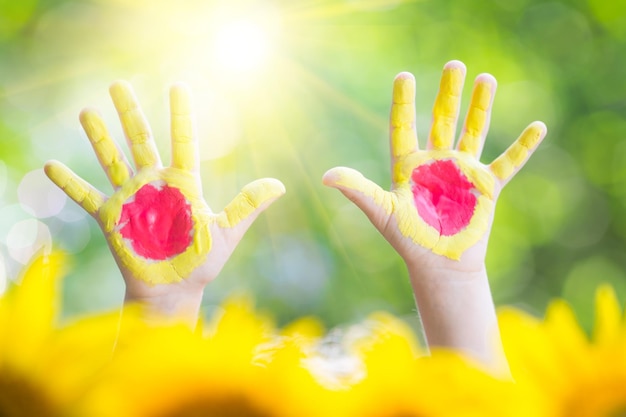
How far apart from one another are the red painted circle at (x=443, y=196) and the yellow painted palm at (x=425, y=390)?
0.47m

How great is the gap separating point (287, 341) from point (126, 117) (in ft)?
1.78

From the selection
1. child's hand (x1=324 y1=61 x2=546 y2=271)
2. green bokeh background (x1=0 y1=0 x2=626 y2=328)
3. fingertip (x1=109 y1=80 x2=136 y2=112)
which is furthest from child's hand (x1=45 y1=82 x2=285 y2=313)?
green bokeh background (x1=0 y1=0 x2=626 y2=328)

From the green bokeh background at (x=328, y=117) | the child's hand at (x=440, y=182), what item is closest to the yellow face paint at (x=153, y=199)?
the child's hand at (x=440, y=182)

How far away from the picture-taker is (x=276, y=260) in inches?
114

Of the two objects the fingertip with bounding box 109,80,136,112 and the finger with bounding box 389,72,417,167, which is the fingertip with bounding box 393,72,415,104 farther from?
the fingertip with bounding box 109,80,136,112

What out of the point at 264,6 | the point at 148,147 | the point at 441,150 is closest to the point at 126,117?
the point at 148,147

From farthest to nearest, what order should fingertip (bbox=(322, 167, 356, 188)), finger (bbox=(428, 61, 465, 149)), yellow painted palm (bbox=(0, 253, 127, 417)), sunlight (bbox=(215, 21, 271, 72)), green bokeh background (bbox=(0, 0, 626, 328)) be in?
sunlight (bbox=(215, 21, 271, 72))
green bokeh background (bbox=(0, 0, 626, 328))
finger (bbox=(428, 61, 465, 149))
fingertip (bbox=(322, 167, 356, 188))
yellow painted palm (bbox=(0, 253, 127, 417))

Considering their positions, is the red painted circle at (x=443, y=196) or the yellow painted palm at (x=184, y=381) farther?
the red painted circle at (x=443, y=196)

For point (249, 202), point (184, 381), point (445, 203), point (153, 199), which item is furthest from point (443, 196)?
point (184, 381)

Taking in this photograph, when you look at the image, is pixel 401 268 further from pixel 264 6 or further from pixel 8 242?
pixel 8 242

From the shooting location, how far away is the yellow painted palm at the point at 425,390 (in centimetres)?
18

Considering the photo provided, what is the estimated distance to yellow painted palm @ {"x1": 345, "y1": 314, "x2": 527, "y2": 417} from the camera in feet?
0.60

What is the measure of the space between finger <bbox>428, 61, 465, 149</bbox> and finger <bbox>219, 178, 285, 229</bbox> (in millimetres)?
196

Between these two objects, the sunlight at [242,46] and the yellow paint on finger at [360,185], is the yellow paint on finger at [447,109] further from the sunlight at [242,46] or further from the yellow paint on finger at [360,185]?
the sunlight at [242,46]
